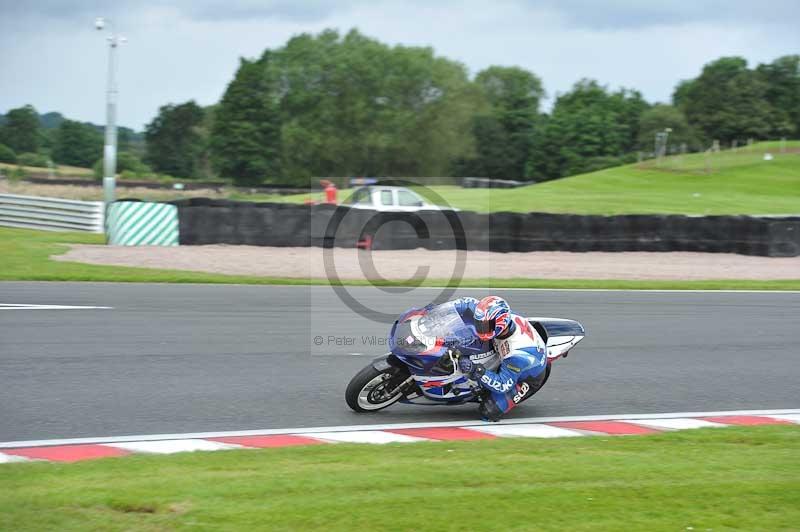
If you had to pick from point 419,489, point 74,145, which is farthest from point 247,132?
point 419,489

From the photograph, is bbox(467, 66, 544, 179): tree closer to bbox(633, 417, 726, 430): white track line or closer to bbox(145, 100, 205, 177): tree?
bbox(145, 100, 205, 177): tree

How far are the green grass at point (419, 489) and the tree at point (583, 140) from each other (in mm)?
78740

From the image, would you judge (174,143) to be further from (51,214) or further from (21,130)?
(51,214)

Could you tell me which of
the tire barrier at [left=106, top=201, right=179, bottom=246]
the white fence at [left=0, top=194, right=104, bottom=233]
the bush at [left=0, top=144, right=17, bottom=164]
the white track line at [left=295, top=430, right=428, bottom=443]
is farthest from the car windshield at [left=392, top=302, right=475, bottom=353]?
the bush at [left=0, top=144, right=17, bottom=164]

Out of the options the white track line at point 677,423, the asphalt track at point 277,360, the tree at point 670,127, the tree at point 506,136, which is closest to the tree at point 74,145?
the tree at point 506,136

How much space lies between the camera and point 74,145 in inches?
4247

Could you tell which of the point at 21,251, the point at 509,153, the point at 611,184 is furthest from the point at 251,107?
the point at 21,251

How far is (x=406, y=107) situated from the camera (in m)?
82.9

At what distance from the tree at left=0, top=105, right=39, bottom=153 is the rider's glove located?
10323cm

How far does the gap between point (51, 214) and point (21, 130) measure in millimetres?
85967

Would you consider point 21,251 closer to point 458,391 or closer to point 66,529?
point 458,391

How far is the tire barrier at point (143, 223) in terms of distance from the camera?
68.5 ft

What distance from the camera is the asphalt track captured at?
25.3 feet

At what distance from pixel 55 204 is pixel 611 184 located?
1351 inches
